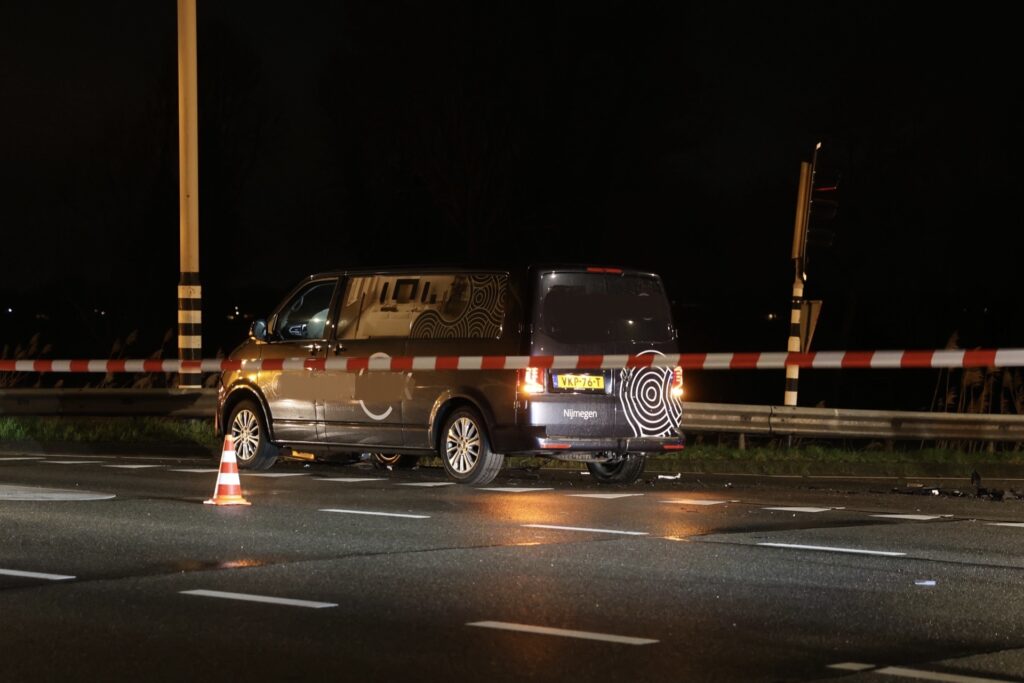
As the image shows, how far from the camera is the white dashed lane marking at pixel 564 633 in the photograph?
23.0ft

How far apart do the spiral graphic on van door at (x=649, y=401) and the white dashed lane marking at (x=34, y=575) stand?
6.66 m

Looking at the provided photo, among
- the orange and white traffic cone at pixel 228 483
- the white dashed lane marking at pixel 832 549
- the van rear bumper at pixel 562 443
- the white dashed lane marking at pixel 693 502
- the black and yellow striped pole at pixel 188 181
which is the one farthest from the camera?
the black and yellow striped pole at pixel 188 181

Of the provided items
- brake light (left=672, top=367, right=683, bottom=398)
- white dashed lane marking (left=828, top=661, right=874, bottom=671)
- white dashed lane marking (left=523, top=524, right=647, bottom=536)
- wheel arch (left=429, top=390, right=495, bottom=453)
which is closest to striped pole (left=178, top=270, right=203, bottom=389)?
wheel arch (left=429, top=390, right=495, bottom=453)

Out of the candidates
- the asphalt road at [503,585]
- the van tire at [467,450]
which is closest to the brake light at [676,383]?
the asphalt road at [503,585]

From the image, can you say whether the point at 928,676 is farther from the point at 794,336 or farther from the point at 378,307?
the point at 794,336

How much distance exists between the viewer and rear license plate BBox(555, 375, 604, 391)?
1431cm

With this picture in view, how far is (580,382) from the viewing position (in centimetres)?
1443

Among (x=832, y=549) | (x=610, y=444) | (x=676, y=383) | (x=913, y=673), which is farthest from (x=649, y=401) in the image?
(x=913, y=673)

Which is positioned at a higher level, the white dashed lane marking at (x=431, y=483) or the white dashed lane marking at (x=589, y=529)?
the white dashed lane marking at (x=431, y=483)

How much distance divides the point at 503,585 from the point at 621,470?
7044mm

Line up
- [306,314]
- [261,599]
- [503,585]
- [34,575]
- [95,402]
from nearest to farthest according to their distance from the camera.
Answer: [261,599], [503,585], [34,575], [306,314], [95,402]

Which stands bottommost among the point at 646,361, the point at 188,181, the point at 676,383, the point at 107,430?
the point at 107,430

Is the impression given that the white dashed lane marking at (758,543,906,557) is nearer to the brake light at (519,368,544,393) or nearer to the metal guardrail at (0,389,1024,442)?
the brake light at (519,368,544,393)

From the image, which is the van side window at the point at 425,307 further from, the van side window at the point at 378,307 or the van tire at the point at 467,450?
the van tire at the point at 467,450
